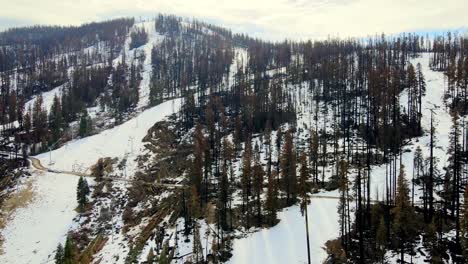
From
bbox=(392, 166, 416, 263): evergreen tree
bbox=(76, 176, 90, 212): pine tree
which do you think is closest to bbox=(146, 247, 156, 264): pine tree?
bbox=(76, 176, 90, 212): pine tree

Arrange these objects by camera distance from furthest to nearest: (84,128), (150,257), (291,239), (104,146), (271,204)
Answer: (84,128) < (104,146) < (271,204) < (150,257) < (291,239)

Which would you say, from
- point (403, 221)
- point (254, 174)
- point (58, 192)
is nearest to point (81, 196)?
point (58, 192)

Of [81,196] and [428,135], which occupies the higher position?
[428,135]

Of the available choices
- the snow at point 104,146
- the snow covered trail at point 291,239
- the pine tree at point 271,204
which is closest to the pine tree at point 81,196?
the snow at point 104,146

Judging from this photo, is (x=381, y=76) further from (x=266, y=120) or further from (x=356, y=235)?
(x=356, y=235)

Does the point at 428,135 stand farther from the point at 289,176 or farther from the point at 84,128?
the point at 84,128

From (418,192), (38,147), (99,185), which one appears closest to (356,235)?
(418,192)
